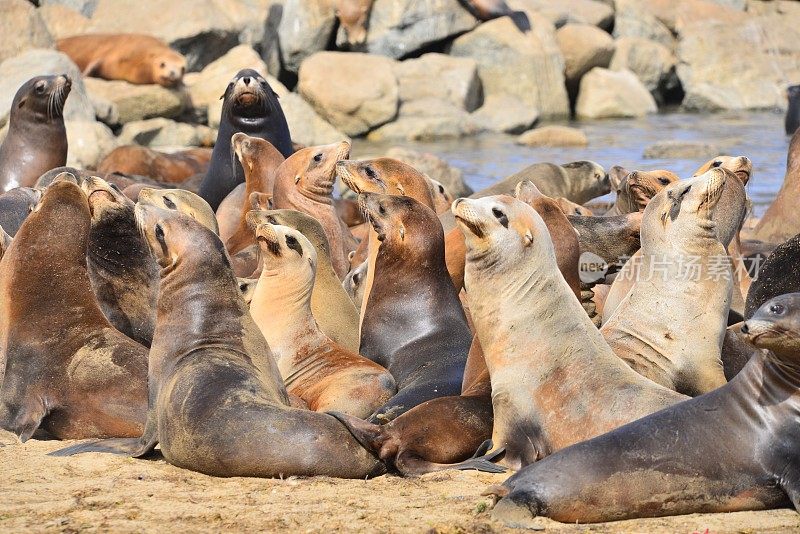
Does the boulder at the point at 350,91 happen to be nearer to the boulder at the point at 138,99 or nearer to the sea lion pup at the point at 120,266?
the boulder at the point at 138,99

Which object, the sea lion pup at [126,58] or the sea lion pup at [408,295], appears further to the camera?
the sea lion pup at [126,58]

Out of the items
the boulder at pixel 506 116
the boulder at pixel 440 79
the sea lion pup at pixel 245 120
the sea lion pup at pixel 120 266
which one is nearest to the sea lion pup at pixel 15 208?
the sea lion pup at pixel 120 266

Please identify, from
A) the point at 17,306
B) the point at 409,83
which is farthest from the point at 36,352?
the point at 409,83

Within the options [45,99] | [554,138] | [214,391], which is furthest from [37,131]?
[554,138]

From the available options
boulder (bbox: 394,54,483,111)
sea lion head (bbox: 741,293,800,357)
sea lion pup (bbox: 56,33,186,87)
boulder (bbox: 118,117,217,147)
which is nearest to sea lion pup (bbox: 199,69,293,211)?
boulder (bbox: 118,117,217,147)

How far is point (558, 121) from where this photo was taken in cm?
2620

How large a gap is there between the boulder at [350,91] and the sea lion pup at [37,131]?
1047cm

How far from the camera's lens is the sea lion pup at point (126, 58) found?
20.7 metres

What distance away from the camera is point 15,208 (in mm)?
8617

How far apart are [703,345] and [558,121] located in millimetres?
20395

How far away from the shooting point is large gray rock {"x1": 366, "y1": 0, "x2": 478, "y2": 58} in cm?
2559

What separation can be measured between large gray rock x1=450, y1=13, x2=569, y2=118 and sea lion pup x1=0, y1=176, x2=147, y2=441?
19.9 metres

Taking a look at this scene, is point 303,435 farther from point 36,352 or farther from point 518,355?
point 36,352

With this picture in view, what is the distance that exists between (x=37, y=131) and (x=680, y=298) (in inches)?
306
